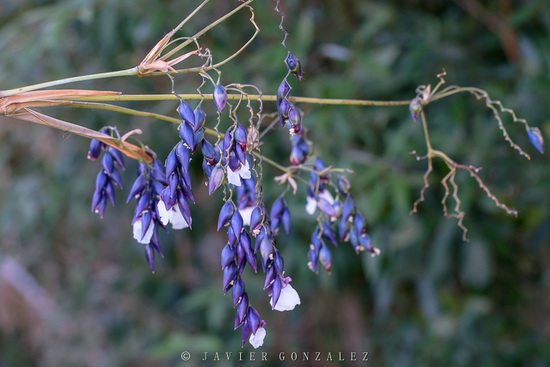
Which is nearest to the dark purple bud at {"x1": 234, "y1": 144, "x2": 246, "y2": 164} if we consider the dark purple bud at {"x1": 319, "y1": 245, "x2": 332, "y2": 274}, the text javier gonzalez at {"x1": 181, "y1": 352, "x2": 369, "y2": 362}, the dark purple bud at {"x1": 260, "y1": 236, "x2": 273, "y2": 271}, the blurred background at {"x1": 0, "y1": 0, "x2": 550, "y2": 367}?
the dark purple bud at {"x1": 260, "y1": 236, "x2": 273, "y2": 271}

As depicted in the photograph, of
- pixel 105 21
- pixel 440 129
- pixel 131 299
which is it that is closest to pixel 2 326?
pixel 131 299

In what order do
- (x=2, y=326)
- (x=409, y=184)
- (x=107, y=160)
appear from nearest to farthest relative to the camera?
1. (x=107, y=160)
2. (x=409, y=184)
3. (x=2, y=326)

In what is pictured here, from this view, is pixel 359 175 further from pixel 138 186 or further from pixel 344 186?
pixel 138 186

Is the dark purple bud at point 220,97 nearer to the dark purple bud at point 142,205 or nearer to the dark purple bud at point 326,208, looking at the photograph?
the dark purple bud at point 142,205

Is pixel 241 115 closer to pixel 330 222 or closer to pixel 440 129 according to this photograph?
pixel 440 129

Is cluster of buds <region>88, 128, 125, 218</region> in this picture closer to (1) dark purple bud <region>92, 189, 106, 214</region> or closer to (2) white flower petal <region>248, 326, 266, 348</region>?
(1) dark purple bud <region>92, 189, 106, 214</region>
